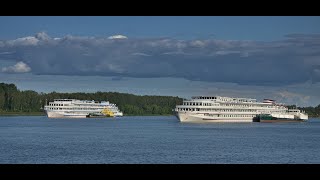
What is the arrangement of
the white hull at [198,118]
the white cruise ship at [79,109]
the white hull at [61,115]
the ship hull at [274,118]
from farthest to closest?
1. the white hull at [61,115]
2. the white cruise ship at [79,109]
3. the ship hull at [274,118]
4. the white hull at [198,118]

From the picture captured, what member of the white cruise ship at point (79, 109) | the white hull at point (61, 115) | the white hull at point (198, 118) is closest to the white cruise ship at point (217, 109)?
the white hull at point (198, 118)

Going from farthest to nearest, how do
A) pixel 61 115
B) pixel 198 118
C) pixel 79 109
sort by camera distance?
1. pixel 61 115
2. pixel 79 109
3. pixel 198 118

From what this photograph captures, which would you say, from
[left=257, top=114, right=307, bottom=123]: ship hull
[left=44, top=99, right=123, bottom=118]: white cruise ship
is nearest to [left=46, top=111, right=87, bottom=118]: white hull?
[left=44, top=99, right=123, bottom=118]: white cruise ship

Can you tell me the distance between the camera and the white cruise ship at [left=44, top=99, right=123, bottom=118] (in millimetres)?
32728

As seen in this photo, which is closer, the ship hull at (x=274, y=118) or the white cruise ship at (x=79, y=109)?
the ship hull at (x=274, y=118)

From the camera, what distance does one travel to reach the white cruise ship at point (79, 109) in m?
32.7

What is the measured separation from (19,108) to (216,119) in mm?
11803

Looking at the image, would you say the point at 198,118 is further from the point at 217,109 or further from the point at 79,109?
the point at 79,109

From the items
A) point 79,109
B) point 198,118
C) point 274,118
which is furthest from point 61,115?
point 274,118

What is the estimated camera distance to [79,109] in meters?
33.6

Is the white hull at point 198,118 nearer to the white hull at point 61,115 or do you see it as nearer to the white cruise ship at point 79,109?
the white cruise ship at point 79,109

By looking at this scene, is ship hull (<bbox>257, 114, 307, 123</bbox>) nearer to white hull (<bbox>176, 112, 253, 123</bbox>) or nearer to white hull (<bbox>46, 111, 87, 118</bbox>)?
white hull (<bbox>176, 112, 253, 123</bbox>)
